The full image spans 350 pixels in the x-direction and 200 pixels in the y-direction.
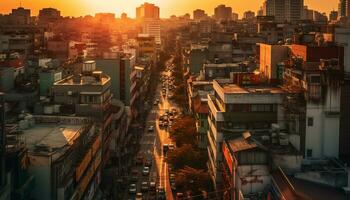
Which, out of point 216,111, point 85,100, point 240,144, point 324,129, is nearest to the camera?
point 240,144

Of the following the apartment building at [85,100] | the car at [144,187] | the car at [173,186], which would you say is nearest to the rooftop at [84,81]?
the apartment building at [85,100]

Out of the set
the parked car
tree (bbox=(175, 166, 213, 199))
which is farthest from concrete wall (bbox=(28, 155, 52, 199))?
the parked car

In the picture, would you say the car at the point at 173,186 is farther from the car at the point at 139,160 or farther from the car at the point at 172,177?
the car at the point at 139,160

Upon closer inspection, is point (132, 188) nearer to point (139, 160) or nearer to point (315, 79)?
point (139, 160)

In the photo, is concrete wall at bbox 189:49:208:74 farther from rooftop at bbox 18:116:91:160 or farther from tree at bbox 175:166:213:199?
rooftop at bbox 18:116:91:160

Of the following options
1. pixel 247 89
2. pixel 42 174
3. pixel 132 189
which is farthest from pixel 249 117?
pixel 42 174

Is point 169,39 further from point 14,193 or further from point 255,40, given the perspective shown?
point 14,193

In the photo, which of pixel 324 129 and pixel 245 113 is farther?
pixel 245 113

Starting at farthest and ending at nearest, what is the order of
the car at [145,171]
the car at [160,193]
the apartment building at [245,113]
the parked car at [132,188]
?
the car at [145,171]
the parked car at [132,188]
the car at [160,193]
the apartment building at [245,113]

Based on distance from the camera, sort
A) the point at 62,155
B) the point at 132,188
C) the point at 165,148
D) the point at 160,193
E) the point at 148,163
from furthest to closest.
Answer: the point at 165,148
the point at 148,163
the point at 132,188
the point at 160,193
the point at 62,155

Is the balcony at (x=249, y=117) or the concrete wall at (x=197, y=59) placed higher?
the concrete wall at (x=197, y=59)

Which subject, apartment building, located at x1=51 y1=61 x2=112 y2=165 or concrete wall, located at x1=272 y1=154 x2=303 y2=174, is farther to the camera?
apartment building, located at x1=51 y1=61 x2=112 y2=165
